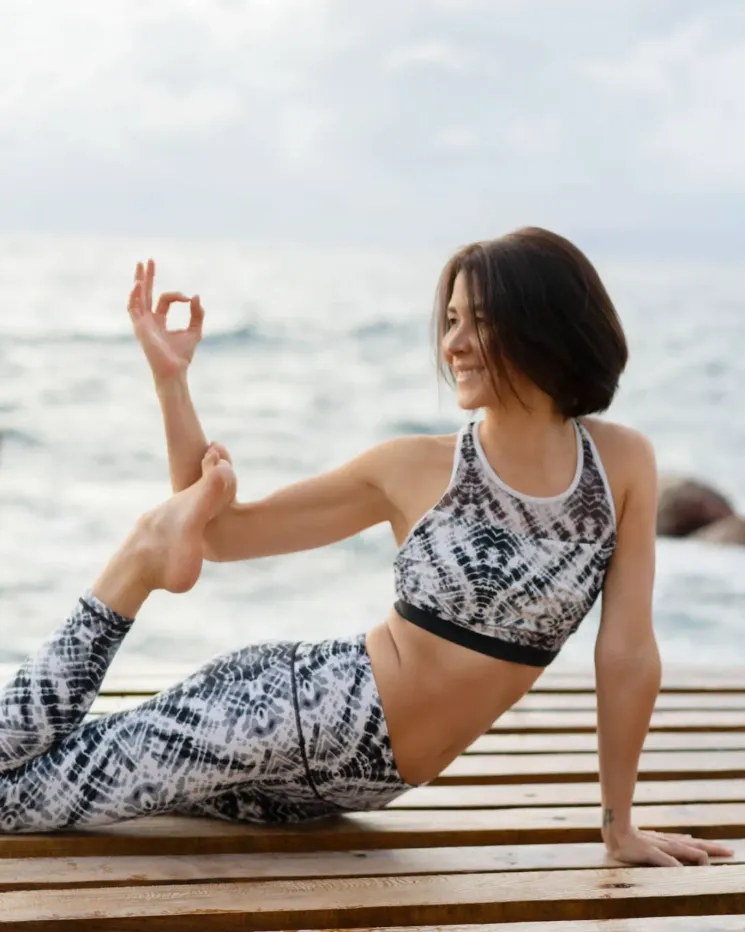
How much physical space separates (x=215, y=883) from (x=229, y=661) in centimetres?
38

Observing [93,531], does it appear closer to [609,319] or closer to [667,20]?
[609,319]

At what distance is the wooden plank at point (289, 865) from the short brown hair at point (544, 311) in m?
0.80

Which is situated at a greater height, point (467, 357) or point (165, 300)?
point (165, 300)

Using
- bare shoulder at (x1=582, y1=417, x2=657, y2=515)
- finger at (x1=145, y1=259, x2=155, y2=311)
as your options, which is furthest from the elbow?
finger at (x1=145, y1=259, x2=155, y2=311)

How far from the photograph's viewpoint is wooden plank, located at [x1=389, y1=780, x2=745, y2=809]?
2.31 meters

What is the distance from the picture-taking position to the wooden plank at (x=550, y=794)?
2.31 metres

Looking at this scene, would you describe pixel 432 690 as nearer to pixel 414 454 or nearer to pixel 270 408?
pixel 414 454

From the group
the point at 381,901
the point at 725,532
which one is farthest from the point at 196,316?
the point at 725,532

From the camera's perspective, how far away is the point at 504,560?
1925mm

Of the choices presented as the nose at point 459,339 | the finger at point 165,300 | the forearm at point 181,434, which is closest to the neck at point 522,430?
the nose at point 459,339

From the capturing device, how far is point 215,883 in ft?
6.14

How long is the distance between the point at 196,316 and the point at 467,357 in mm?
611

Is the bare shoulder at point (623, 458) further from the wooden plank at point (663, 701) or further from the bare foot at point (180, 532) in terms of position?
the wooden plank at point (663, 701)

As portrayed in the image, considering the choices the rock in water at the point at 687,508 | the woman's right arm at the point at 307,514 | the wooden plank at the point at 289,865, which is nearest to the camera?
the wooden plank at the point at 289,865
